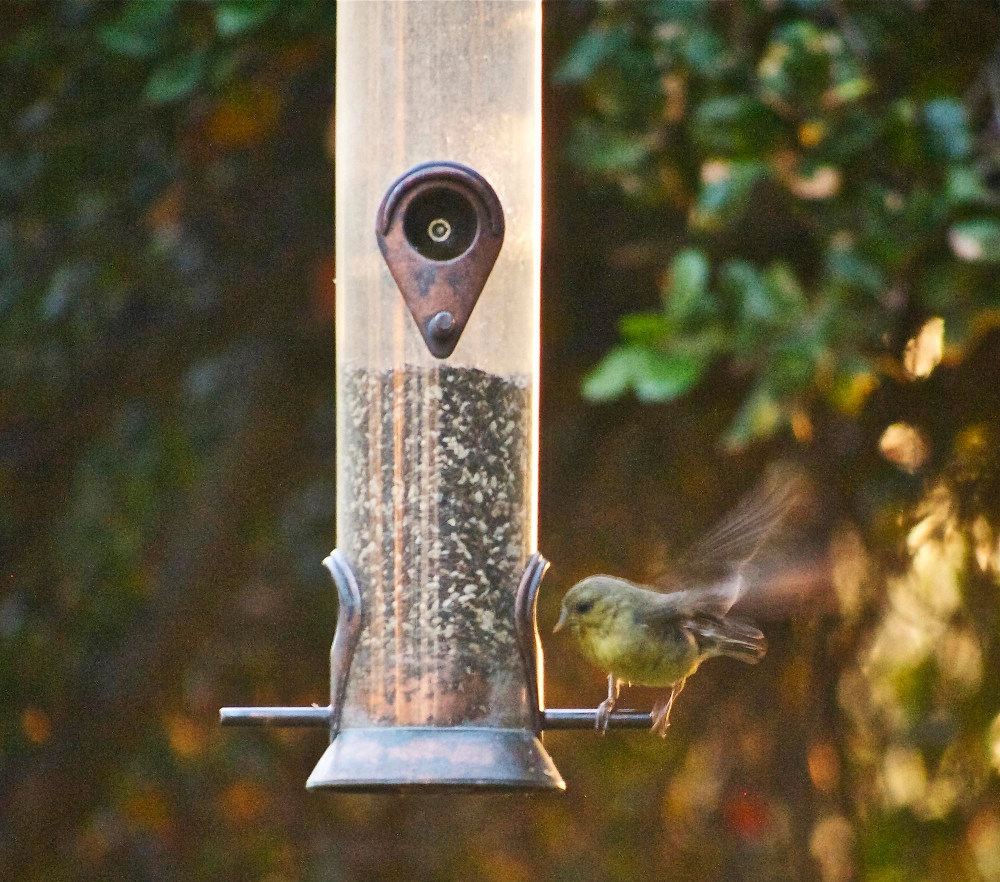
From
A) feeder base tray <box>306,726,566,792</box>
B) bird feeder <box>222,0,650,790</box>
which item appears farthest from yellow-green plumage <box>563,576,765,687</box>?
feeder base tray <box>306,726,566,792</box>

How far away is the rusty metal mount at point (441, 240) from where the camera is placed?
363 centimetres

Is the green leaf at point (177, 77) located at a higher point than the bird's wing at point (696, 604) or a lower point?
higher

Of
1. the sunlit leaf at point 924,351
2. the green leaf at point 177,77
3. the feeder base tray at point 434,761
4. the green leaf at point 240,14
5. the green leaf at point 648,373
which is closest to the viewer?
the feeder base tray at point 434,761

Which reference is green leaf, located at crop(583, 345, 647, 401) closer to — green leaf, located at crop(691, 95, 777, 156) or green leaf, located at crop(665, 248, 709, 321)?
green leaf, located at crop(665, 248, 709, 321)

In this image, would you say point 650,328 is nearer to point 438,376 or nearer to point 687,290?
point 687,290

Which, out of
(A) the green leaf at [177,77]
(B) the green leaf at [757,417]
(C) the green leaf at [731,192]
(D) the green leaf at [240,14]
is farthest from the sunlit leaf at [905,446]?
(A) the green leaf at [177,77]

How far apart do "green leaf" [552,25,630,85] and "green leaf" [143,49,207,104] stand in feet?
3.20

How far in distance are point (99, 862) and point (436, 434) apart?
4.06 m

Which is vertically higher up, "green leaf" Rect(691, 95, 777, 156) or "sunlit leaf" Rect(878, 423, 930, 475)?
"green leaf" Rect(691, 95, 777, 156)

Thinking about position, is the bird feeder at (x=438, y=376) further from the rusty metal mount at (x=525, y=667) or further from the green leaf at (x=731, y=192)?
the green leaf at (x=731, y=192)

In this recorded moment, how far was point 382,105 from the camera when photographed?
377 centimetres

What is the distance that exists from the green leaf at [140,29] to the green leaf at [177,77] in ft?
0.23

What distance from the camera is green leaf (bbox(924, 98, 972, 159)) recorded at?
4281 millimetres

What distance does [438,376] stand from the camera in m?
3.74
